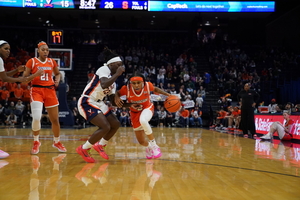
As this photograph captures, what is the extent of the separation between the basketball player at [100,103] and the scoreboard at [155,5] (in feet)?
60.8

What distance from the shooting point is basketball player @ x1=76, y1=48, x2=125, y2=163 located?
515 cm

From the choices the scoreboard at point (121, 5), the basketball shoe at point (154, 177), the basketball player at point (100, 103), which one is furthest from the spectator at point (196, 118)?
the basketball shoe at point (154, 177)

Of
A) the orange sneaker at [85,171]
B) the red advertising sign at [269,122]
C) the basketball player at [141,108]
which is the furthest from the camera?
the red advertising sign at [269,122]

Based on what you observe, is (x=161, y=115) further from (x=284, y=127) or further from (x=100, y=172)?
(x=100, y=172)

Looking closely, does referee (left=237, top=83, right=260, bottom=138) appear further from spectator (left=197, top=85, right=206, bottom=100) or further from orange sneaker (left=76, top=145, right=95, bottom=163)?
spectator (left=197, top=85, right=206, bottom=100)

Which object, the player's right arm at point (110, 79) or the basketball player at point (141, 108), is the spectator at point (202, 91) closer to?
the basketball player at point (141, 108)

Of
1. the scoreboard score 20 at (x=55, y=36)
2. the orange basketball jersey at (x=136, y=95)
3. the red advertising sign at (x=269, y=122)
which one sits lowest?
the red advertising sign at (x=269, y=122)

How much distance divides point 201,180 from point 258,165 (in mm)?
1547

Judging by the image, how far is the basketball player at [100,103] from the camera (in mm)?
5148

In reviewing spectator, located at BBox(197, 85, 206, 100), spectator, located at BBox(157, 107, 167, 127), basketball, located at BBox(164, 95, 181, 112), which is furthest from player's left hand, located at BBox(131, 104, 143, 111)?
spectator, located at BBox(197, 85, 206, 100)

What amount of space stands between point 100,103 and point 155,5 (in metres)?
19.7

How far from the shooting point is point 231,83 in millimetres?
19812

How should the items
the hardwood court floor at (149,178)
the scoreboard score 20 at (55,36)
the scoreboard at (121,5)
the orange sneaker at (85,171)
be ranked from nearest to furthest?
the hardwood court floor at (149,178) < the orange sneaker at (85,171) < the scoreboard score 20 at (55,36) < the scoreboard at (121,5)

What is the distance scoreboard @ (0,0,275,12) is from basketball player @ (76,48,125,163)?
18525 millimetres
